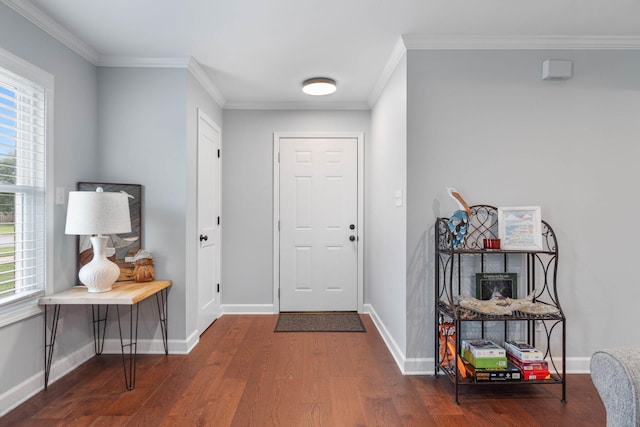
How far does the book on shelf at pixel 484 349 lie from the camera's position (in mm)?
2207

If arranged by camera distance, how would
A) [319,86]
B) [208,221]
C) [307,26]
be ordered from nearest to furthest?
[307,26] < [319,86] < [208,221]

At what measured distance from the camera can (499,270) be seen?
250 centimetres

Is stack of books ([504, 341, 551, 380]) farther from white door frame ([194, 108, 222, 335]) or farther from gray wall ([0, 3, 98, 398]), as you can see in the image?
gray wall ([0, 3, 98, 398])

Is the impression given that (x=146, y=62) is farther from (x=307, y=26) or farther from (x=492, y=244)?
(x=492, y=244)

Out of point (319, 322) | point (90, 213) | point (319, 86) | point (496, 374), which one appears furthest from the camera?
point (319, 322)

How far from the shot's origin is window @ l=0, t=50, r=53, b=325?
6.82 ft

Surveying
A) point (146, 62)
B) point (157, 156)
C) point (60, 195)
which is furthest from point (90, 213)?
point (146, 62)

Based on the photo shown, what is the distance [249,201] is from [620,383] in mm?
3443

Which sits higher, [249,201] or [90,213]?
[249,201]

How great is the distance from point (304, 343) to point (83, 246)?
76.4 inches

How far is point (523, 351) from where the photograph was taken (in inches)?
88.4

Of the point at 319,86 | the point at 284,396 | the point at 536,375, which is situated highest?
the point at 319,86

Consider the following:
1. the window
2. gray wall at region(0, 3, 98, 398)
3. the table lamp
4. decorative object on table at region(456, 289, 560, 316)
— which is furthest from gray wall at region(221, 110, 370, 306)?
decorative object on table at region(456, 289, 560, 316)

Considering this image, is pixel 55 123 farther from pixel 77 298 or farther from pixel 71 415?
pixel 71 415
